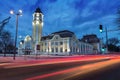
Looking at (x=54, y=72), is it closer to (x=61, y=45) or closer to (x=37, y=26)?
(x=61, y=45)

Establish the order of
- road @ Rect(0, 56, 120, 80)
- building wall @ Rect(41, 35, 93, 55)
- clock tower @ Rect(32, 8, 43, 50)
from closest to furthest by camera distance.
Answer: road @ Rect(0, 56, 120, 80) → building wall @ Rect(41, 35, 93, 55) → clock tower @ Rect(32, 8, 43, 50)

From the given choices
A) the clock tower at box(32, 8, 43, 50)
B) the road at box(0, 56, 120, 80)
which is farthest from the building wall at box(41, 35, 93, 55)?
the road at box(0, 56, 120, 80)

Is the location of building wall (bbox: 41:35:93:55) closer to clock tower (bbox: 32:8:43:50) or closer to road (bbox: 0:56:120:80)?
clock tower (bbox: 32:8:43:50)

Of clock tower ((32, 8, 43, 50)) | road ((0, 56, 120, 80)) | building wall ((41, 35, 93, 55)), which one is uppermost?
clock tower ((32, 8, 43, 50))

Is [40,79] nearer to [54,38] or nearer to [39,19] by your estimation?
[54,38]

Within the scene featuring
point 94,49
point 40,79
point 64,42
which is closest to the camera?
point 40,79

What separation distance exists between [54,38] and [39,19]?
25.6m

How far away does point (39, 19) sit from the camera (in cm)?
14175

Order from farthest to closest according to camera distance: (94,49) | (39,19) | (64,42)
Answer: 1. (94,49)
2. (39,19)
3. (64,42)

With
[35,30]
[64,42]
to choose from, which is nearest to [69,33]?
[64,42]

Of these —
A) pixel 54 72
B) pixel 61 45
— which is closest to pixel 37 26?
pixel 61 45

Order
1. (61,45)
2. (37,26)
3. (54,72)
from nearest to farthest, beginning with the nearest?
(54,72) → (61,45) → (37,26)

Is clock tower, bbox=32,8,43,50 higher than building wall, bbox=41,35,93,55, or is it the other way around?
clock tower, bbox=32,8,43,50

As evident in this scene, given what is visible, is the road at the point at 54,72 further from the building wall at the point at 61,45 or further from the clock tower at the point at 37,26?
the clock tower at the point at 37,26
